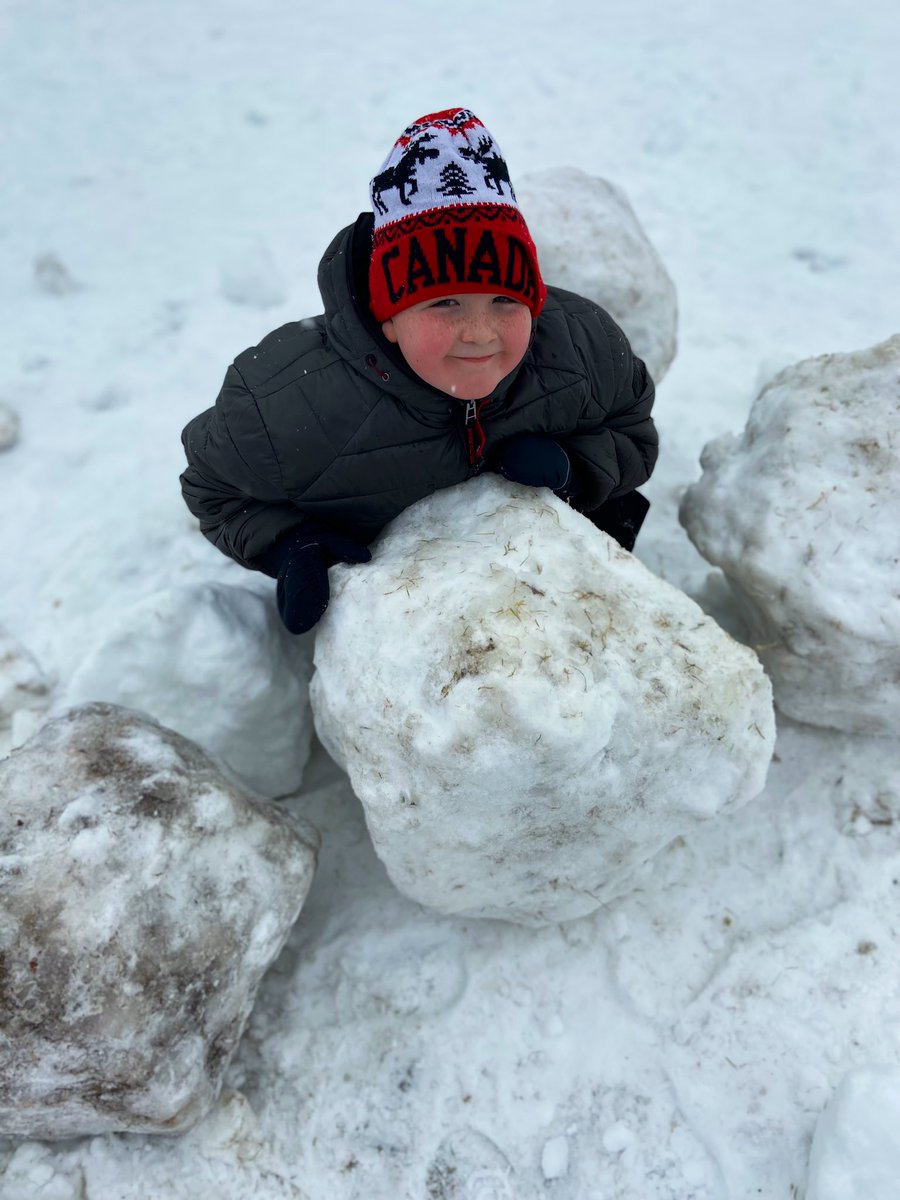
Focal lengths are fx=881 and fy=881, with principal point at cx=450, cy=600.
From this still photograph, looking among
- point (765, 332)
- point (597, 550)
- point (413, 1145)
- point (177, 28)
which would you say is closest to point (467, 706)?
point (597, 550)

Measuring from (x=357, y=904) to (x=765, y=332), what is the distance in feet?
8.74

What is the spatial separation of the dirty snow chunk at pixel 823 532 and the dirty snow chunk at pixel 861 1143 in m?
0.82

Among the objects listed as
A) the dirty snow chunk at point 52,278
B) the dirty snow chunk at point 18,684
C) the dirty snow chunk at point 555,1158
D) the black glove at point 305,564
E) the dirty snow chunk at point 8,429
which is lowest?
the dirty snow chunk at point 555,1158

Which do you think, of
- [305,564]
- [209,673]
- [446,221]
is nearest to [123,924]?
[209,673]

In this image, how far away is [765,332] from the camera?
346 centimetres

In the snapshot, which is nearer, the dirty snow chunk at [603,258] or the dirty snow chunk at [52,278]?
the dirty snow chunk at [603,258]

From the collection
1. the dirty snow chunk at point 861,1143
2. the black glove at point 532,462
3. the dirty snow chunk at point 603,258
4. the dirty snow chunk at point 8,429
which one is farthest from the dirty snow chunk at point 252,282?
the dirty snow chunk at point 861,1143

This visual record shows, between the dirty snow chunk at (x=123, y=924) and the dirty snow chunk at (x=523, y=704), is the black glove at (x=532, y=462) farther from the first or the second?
the dirty snow chunk at (x=123, y=924)

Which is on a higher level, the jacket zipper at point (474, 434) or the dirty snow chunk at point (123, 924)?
the jacket zipper at point (474, 434)

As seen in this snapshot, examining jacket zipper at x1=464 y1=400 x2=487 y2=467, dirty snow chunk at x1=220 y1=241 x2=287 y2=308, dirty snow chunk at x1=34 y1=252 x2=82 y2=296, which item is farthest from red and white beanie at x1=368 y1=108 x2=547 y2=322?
dirty snow chunk at x1=34 y1=252 x2=82 y2=296

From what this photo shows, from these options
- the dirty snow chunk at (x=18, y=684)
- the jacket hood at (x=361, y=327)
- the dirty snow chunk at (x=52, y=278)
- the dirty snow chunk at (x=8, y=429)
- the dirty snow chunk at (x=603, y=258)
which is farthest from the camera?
the dirty snow chunk at (x=52, y=278)

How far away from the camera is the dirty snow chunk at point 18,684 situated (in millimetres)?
2264

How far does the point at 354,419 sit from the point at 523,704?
696 millimetres

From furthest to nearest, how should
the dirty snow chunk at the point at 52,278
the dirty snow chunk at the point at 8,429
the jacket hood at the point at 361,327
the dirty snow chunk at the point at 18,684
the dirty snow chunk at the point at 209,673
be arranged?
the dirty snow chunk at the point at 52,278 < the dirty snow chunk at the point at 8,429 < the dirty snow chunk at the point at 18,684 < the dirty snow chunk at the point at 209,673 < the jacket hood at the point at 361,327
